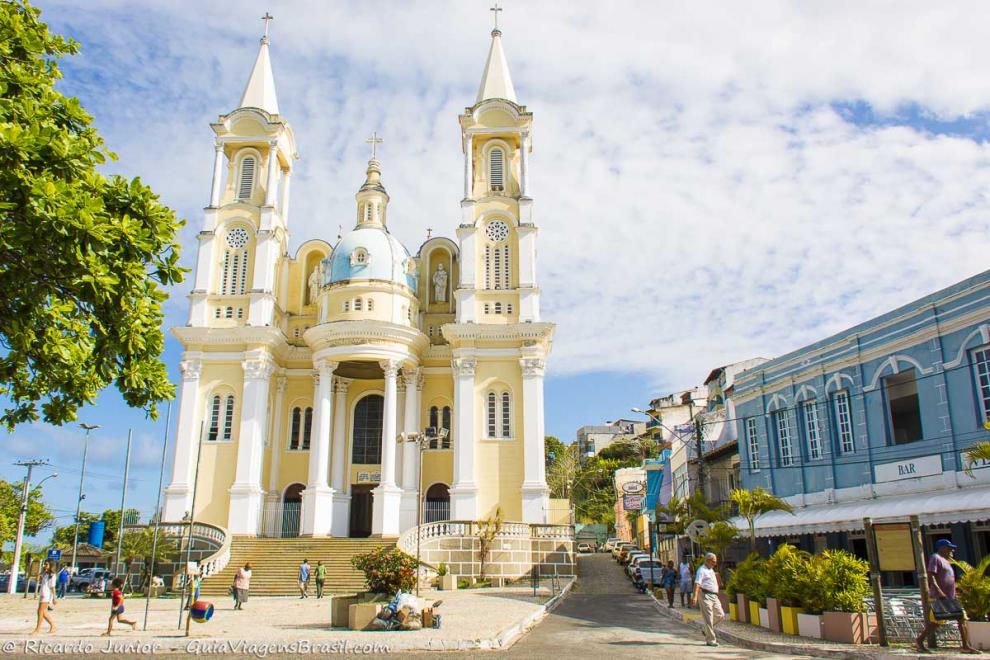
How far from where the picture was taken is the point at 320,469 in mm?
33781

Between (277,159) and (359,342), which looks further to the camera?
(277,159)

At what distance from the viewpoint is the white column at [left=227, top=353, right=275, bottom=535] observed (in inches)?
1315

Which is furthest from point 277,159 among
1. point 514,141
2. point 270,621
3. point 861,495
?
point 861,495

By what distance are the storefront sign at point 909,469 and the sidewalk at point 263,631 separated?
29.7ft

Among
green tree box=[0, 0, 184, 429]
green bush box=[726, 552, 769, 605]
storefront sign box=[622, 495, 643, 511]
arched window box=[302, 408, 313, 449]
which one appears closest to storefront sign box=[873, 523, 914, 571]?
green bush box=[726, 552, 769, 605]

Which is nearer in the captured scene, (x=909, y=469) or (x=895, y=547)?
(x=895, y=547)

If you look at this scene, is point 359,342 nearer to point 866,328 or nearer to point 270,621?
point 270,621

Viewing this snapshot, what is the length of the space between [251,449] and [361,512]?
237 inches

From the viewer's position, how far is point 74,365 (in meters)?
9.85

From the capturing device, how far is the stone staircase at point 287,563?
28.0m

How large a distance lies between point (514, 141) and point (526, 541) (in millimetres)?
19417

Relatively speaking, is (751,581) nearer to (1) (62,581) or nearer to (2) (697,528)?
(2) (697,528)

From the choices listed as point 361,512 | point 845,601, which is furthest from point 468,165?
point 845,601

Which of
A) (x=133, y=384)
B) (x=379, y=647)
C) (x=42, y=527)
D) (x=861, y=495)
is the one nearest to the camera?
(x=133, y=384)
